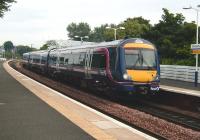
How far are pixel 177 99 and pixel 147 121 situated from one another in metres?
5.95

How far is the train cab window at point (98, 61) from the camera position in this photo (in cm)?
2167

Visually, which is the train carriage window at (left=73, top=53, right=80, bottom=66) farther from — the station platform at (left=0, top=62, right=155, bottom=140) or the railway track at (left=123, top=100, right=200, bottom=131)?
the station platform at (left=0, top=62, right=155, bottom=140)

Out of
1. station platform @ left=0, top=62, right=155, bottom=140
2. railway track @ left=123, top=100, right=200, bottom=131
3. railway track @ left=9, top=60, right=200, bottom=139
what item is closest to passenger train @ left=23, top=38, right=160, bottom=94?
railway track @ left=123, top=100, right=200, bottom=131

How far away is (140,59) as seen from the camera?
2061cm

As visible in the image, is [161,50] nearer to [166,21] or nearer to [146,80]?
[166,21]

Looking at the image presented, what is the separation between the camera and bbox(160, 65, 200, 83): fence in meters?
38.4

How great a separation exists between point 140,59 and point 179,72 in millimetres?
20736

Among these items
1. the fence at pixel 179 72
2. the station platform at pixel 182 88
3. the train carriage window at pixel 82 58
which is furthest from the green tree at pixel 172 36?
the train carriage window at pixel 82 58

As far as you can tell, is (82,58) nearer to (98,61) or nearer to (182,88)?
(98,61)

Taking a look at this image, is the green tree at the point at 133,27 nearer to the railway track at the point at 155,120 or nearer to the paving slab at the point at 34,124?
the railway track at the point at 155,120

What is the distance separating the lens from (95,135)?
35.9ft

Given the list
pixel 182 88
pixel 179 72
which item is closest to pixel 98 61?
pixel 182 88

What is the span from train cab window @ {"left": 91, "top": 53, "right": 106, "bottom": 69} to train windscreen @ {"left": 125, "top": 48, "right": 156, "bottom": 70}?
1.49m

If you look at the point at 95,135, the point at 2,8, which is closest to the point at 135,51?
the point at 95,135
